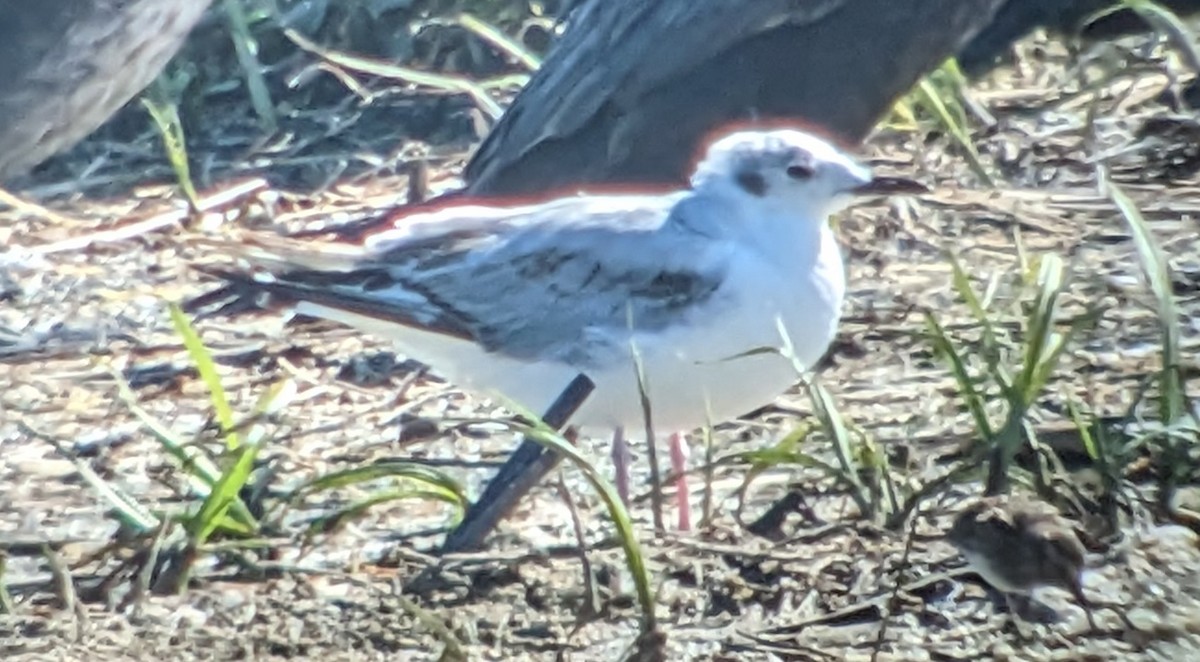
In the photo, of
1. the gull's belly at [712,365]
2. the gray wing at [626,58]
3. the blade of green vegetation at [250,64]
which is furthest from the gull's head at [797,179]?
the blade of green vegetation at [250,64]

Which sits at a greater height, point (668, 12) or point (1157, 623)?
point (668, 12)

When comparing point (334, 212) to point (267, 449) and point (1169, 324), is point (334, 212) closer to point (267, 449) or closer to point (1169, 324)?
point (267, 449)

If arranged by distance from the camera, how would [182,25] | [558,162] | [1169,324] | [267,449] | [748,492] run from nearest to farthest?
[1169,324] → [748,492] → [267,449] → [558,162] → [182,25]

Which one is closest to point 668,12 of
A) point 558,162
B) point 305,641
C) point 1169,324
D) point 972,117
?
point 558,162

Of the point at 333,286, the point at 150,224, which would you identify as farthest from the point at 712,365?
the point at 150,224

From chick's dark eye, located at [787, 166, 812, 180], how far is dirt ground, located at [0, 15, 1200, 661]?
0.43 metres

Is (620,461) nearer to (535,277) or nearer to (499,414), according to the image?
(535,277)

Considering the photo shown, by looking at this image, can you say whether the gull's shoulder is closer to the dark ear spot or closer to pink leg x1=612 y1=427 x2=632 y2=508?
the dark ear spot

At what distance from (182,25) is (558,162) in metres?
1.19

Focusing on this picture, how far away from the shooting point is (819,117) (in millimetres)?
4504

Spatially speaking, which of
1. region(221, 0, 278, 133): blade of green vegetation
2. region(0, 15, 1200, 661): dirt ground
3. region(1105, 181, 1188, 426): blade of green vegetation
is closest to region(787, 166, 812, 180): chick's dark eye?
region(0, 15, 1200, 661): dirt ground

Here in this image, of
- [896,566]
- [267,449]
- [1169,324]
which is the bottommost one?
[267,449]

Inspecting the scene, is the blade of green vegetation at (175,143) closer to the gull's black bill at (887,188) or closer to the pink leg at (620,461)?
the pink leg at (620,461)

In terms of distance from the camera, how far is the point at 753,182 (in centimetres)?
344
